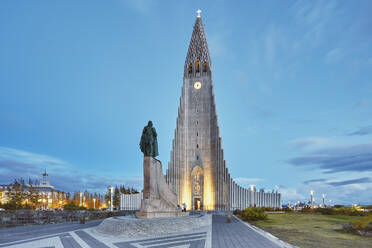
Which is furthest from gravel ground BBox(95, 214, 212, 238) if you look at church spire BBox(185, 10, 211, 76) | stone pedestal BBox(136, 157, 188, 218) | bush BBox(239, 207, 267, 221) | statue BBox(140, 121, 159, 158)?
church spire BBox(185, 10, 211, 76)

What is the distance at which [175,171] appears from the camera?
38.1 metres

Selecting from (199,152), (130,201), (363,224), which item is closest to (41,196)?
(130,201)

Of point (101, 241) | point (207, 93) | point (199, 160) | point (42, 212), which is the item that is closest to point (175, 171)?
point (199, 160)

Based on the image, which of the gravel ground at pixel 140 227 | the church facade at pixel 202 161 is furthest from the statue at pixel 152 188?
the church facade at pixel 202 161

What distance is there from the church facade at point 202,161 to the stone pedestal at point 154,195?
72.6ft

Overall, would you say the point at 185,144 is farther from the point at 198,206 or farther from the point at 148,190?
the point at 148,190

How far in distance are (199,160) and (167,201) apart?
2373cm

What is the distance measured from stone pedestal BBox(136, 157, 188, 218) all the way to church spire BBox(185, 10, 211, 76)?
1126 inches

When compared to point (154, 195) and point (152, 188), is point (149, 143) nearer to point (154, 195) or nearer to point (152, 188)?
point (152, 188)

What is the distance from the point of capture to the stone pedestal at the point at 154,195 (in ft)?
44.2

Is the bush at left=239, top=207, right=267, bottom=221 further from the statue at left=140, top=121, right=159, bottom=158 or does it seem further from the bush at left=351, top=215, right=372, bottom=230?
the statue at left=140, top=121, right=159, bottom=158

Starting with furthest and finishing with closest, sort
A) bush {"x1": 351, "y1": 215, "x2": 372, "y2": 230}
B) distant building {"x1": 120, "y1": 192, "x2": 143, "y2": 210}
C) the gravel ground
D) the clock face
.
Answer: distant building {"x1": 120, "y1": 192, "x2": 143, "y2": 210}
the clock face
bush {"x1": 351, "y1": 215, "x2": 372, "y2": 230}
the gravel ground

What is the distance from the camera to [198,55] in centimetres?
4219

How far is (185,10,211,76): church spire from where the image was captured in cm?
4166
